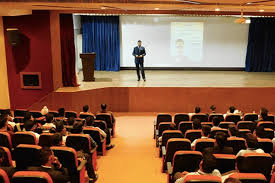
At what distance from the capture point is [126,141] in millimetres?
7785

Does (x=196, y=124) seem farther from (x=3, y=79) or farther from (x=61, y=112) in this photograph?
(x=3, y=79)

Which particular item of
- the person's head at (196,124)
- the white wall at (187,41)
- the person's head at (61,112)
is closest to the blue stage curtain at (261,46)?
the white wall at (187,41)

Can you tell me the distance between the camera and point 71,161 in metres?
4.30

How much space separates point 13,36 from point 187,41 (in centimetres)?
721

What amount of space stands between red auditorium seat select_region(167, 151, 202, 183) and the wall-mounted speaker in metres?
7.51

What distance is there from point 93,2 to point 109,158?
3.39m

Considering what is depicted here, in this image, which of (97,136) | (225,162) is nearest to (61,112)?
(97,136)

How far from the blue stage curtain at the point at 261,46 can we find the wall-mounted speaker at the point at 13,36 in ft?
31.6

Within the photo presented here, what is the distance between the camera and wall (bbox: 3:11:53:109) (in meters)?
10.2

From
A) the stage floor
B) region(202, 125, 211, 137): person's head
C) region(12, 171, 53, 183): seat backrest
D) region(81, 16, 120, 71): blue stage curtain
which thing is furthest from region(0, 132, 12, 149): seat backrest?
region(81, 16, 120, 71): blue stage curtain

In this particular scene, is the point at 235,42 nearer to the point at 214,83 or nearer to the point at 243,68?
the point at 243,68

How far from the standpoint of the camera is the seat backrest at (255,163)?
4032mm

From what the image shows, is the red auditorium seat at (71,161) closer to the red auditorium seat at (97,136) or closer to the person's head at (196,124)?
the red auditorium seat at (97,136)

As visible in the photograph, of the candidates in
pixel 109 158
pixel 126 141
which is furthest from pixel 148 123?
pixel 109 158
